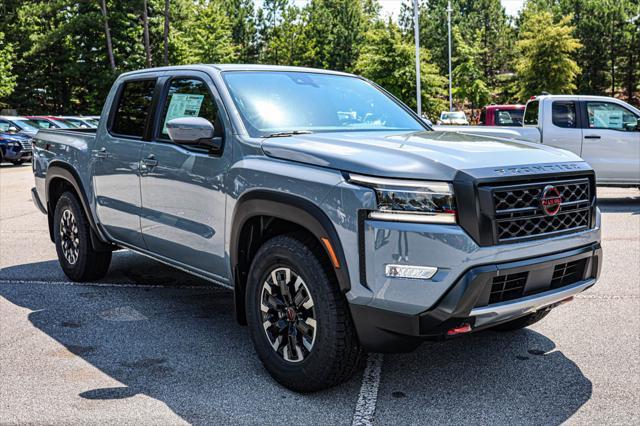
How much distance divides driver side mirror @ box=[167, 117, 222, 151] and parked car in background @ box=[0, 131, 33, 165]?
A: 2239 cm

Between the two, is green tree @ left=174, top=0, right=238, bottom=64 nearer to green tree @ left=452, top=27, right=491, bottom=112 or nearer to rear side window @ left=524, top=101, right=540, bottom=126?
green tree @ left=452, top=27, right=491, bottom=112

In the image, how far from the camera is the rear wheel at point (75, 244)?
6527 mm

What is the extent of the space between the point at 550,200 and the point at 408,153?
790 mm

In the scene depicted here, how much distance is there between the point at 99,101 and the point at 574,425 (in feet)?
158

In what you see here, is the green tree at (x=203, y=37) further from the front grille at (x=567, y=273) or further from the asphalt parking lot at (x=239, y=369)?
the front grille at (x=567, y=273)

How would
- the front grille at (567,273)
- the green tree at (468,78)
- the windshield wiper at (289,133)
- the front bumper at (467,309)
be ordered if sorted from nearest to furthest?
the front bumper at (467,309) < the front grille at (567,273) < the windshield wiper at (289,133) < the green tree at (468,78)

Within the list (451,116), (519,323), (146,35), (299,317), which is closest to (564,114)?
(519,323)

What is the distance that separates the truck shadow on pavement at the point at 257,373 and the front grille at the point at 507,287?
0.63m

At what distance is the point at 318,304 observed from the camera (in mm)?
3809

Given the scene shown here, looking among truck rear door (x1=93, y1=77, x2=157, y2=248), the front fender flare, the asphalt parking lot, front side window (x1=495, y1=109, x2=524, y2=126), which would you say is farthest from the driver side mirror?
front side window (x1=495, y1=109, x2=524, y2=126)

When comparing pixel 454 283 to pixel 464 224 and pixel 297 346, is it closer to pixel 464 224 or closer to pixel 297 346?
pixel 464 224

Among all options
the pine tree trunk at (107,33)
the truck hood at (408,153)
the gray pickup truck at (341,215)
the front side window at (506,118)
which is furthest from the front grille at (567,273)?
the pine tree trunk at (107,33)

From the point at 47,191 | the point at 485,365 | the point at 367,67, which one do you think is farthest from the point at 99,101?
the point at 485,365

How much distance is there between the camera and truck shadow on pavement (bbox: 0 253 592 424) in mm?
3818
